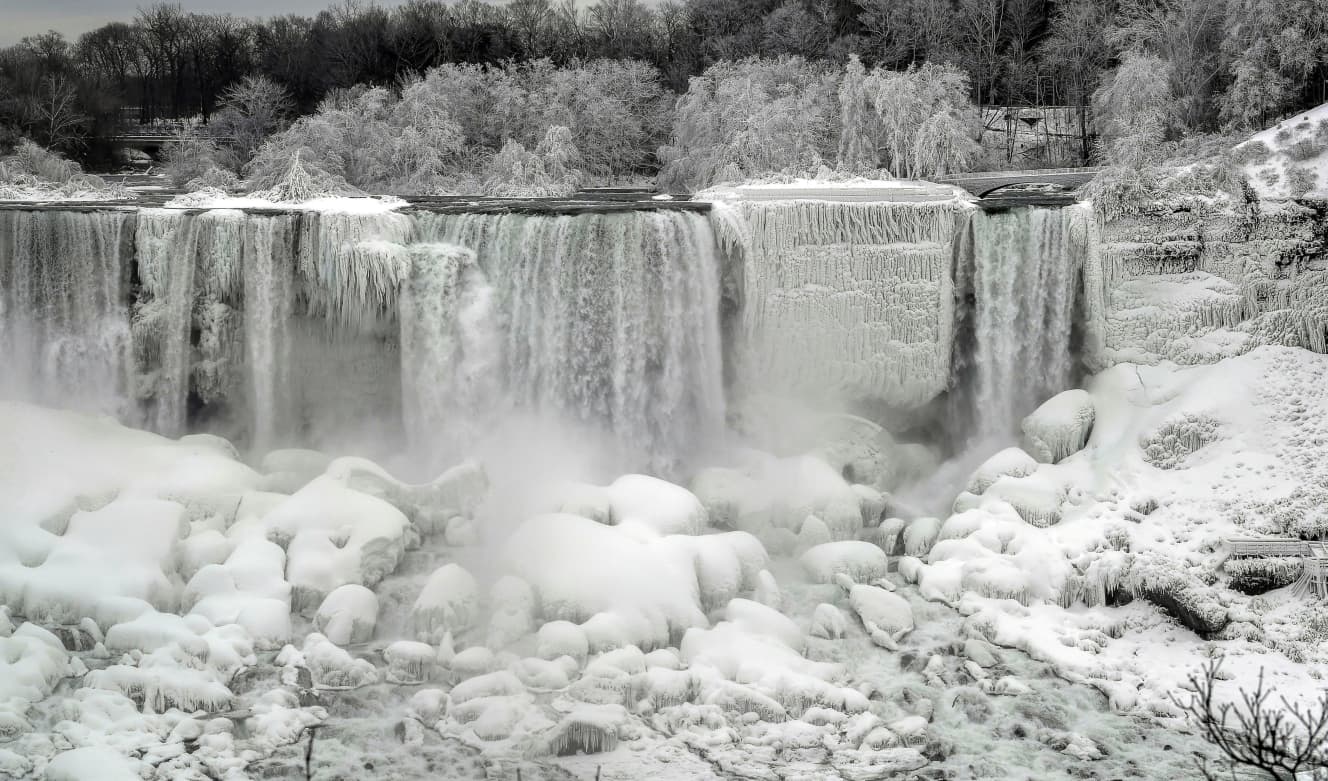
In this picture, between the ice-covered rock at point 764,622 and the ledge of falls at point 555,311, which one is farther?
the ledge of falls at point 555,311

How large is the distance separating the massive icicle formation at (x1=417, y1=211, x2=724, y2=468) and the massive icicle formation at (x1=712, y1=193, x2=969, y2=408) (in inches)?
27.9

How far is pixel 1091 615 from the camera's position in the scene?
42.7 ft

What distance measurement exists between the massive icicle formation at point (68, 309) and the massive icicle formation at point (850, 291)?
27.9 ft

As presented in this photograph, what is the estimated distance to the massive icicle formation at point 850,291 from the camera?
16.8m

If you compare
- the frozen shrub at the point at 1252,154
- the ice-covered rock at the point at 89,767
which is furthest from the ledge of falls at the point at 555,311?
the ice-covered rock at the point at 89,767

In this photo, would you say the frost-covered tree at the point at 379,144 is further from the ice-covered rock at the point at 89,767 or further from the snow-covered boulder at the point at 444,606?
the ice-covered rock at the point at 89,767

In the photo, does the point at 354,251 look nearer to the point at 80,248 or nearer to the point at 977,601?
the point at 80,248

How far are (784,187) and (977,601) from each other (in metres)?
7.89

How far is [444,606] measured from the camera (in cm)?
1238

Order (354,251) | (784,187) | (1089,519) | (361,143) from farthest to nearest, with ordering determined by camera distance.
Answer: (361,143)
(784,187)
(354,251)
(1089,519)

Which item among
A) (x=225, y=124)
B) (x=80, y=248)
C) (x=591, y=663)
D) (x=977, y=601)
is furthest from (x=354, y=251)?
(x=225, y=124)

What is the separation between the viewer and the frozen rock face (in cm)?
1561

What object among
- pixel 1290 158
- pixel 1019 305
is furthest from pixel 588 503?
pixel 1290 158

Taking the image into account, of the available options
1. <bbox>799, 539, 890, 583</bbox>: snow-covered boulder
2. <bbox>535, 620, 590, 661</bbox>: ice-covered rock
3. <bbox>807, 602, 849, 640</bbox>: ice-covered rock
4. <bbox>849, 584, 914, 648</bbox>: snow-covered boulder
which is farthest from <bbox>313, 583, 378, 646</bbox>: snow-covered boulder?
<bbox>849, 584, 914, 648</bbox>: snow-covered boulder
